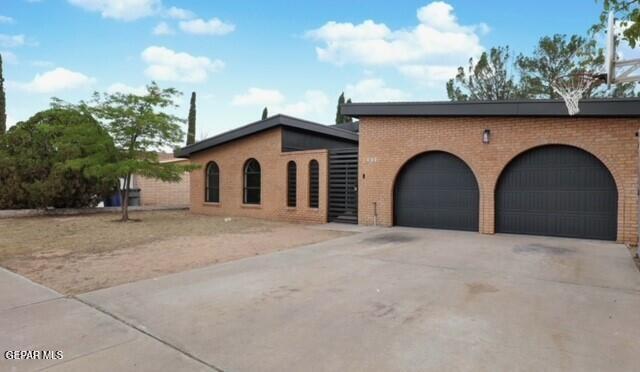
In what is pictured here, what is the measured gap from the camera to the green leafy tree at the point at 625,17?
5.59m

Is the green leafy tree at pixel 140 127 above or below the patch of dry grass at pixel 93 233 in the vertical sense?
above

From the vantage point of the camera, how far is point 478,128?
34.3ft

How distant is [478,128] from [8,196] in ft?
59.2

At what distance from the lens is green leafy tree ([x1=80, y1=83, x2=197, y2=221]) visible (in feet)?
42.5

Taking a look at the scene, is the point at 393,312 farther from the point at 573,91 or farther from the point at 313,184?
the point at 313,184

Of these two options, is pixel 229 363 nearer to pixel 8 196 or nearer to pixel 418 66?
pixel 8 196

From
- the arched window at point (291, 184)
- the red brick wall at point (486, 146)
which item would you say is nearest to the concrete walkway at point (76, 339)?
the red brick wall at point (486, 146)

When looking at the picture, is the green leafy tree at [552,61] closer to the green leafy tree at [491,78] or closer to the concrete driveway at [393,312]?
the green leafy tree at [491,78]

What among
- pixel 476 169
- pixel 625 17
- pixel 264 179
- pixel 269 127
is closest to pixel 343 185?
pixel 264 179

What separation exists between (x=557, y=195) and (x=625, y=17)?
4.34 m

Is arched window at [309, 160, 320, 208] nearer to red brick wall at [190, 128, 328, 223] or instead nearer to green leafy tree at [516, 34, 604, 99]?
red brick wall at [190, 128, 328, 223]

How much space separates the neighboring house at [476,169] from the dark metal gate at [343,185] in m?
0.03

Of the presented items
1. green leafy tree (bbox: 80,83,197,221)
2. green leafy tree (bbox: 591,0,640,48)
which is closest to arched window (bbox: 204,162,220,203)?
green leafy tree (bbox: 80,83,197,221)

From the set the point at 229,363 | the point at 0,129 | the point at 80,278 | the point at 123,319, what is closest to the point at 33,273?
the point at 80,278
